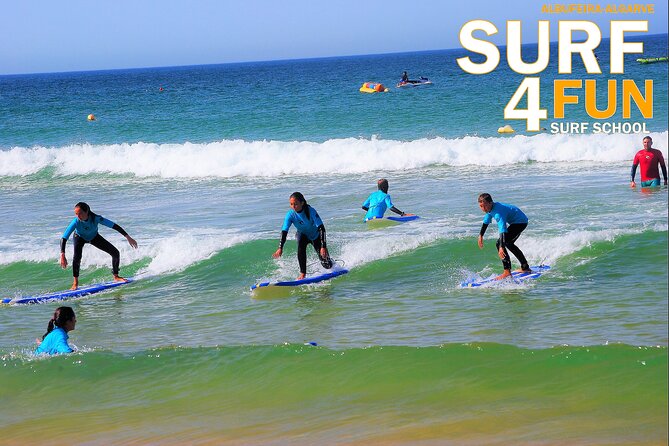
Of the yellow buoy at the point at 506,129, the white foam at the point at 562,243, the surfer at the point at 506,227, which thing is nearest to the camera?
the surfer at the point at 506,227

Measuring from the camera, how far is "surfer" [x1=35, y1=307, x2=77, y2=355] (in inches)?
356

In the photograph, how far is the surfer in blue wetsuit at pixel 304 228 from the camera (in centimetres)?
1218

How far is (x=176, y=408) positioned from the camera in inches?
315

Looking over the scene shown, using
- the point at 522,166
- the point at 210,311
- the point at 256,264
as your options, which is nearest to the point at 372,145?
the point at 522,166

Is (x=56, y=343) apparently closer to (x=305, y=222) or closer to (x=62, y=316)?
(x=62, y=316)

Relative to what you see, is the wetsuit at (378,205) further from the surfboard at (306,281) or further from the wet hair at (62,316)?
the wet hair at (62,316)

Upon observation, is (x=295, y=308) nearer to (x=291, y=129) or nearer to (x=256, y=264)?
(x=256, y=264)

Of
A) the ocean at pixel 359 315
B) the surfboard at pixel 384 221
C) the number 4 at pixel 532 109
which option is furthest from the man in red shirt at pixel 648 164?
the surfboard at pixel 384 221

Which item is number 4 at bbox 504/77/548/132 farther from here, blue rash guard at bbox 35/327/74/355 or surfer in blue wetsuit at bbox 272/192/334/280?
blue rash guard at bbox 35/327/74/355

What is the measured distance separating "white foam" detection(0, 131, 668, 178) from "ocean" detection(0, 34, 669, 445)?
0.16 metres

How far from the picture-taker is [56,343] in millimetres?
9156

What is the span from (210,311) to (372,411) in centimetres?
444

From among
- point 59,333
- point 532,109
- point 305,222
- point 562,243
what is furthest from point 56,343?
point 532,109

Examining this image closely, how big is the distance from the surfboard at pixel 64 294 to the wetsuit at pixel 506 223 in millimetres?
5663
